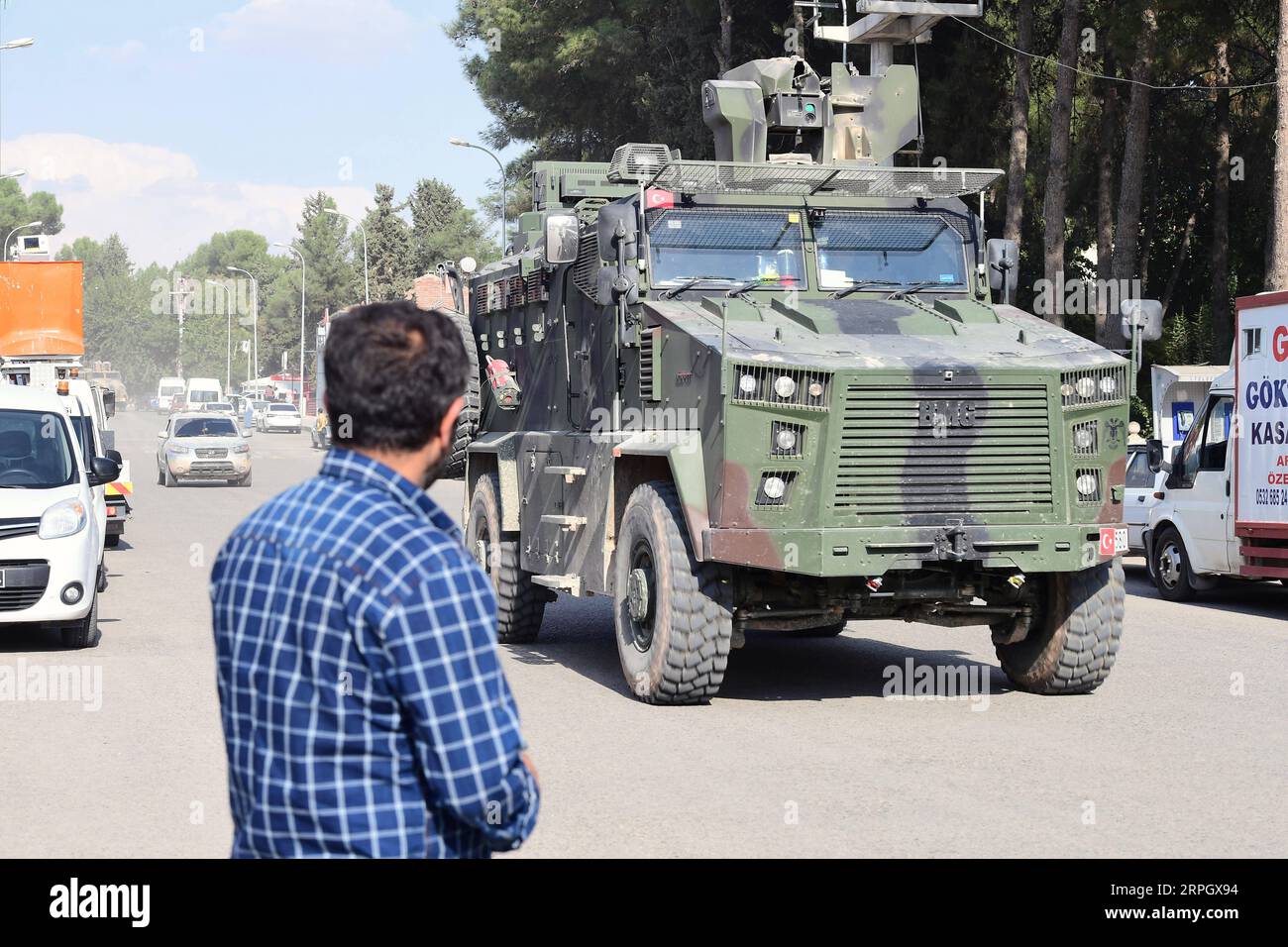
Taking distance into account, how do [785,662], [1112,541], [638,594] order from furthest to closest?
[785,662], [638,594], [1112,541]

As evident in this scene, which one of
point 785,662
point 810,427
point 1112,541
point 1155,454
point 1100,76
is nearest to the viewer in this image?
point 810,427

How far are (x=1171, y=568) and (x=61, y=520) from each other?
427 inches

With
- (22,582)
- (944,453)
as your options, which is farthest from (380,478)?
(22,582)

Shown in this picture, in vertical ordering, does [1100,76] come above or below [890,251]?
above

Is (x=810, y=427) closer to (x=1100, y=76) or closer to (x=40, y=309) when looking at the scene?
(x=40, y=309)

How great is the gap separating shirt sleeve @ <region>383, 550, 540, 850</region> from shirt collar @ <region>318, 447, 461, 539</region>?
0.14m

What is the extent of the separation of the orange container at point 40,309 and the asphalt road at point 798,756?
33.3ft

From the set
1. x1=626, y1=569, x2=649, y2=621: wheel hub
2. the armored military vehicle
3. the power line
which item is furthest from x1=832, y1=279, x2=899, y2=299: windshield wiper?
the power line

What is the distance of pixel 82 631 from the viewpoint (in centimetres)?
1273

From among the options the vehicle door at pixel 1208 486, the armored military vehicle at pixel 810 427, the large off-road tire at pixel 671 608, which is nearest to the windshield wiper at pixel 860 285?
the armored military vehicle at pixel 810 427

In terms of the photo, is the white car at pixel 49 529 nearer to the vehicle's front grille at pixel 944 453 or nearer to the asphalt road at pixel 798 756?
the asphalt road at pixel 798 756

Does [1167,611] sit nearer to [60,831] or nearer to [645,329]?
[645,329]

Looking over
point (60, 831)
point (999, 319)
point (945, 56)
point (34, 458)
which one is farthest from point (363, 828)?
point (945, 56)

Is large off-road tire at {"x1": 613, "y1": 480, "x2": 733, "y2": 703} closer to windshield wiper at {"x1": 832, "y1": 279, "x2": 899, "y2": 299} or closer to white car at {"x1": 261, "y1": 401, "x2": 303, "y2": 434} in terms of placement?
windshield wiper at {"x1": 832, "y1": 279, "x2": 899, "y2": 299}
